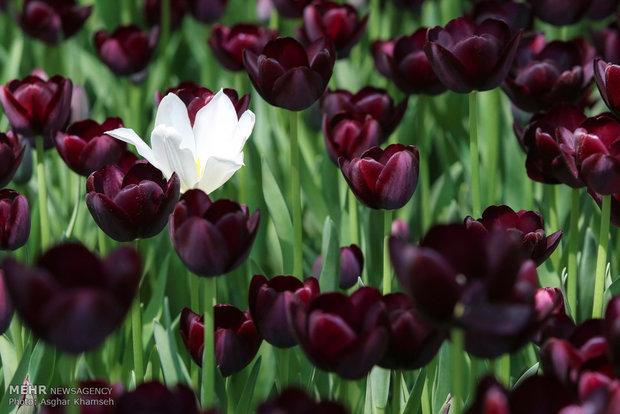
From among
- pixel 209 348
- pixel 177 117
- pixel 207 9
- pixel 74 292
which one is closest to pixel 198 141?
pixel 177 117

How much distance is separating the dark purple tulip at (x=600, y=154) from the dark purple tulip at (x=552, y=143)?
5 centimetres

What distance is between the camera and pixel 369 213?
1.71 metres

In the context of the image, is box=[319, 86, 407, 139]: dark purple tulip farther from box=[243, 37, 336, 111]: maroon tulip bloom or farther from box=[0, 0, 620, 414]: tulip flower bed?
box=[243, 37, 336, 111]: maroon tulip bloom

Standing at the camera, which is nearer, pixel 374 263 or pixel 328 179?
pixel 374 263

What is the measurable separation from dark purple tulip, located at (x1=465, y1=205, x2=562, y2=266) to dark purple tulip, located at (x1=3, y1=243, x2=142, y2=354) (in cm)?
51

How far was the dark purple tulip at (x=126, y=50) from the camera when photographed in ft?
6.91

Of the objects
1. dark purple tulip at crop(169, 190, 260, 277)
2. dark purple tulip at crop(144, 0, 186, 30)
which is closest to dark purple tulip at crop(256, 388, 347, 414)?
dark purple tulip at crop(169, 190, 260, 277)

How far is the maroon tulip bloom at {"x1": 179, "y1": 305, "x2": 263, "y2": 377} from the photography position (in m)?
1.14

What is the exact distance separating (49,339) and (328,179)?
3.73ft

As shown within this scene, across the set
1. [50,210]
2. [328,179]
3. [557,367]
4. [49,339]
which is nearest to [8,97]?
[50,210]

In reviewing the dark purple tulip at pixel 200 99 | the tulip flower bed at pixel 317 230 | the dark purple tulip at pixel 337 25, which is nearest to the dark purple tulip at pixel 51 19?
the tulip flower bed at pixel 317 230

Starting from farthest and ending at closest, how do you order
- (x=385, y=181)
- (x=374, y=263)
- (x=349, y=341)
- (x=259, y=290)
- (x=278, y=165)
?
(x=278, y=165), (x=374, y=263), (x=385, y=181), (x=259, y=290), (x=349, y=341)

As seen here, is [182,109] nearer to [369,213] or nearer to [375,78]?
[369,213]

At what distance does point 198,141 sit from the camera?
134cm
